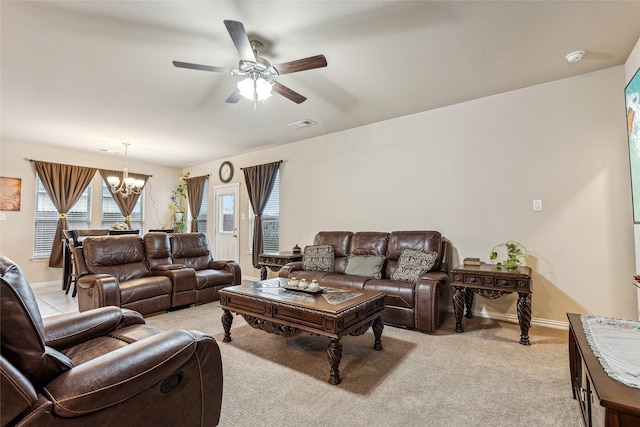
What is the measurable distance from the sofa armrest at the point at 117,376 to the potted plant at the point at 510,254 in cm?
313

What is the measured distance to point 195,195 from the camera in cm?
742

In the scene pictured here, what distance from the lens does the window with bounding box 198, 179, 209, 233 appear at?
7273 mm

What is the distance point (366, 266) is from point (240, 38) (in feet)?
9.38

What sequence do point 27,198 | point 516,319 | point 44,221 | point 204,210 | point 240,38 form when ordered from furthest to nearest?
point 204,210 → point 44,221 → point 27,198 → point 516,319 → point 240,38

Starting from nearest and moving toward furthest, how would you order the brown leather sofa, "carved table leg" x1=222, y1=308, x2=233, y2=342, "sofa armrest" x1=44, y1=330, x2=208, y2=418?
1. "sofa armrest" x1=44, y1=330, x2=208, y2=418
2. "carved table leg" x1=222, y1=308, x2=233, y2=342
3. the brown leather sofa

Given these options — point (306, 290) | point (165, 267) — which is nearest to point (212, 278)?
point (165, 267)

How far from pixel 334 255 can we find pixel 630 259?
322 centimetres

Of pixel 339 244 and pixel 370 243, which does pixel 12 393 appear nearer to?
pixel 370 243

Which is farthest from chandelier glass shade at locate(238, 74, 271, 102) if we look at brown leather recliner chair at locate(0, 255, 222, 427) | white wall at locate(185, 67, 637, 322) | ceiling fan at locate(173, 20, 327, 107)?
white wall at locate(185, 67, 637, 322)

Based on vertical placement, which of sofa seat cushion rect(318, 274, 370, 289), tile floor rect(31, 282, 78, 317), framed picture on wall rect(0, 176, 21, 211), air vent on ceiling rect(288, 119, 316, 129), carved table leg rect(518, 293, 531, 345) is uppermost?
air vent on ceiling rect(288, 119, 316, 129)

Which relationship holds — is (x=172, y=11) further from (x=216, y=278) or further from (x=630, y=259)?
(x=630, y=259)

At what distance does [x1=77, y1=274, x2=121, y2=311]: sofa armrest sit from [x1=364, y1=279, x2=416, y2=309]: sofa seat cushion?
291 cm

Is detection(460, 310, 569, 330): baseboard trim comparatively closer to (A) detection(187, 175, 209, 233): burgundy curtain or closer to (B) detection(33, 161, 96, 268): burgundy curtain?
(A) detection(187, 175, 209, 233): burgundy curtain

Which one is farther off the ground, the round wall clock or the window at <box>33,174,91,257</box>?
the round wall clock
